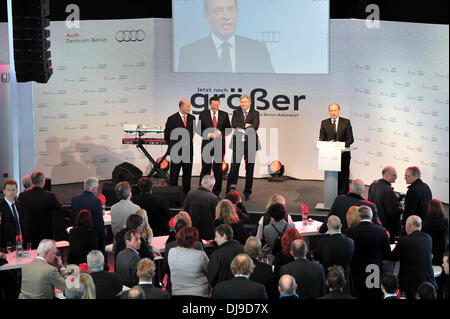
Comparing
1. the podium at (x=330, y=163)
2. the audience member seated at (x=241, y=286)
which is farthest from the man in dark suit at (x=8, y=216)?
the podium at (x=330, y=163)

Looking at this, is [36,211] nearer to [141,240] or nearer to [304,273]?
[141,240]

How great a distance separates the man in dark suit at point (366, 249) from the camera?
689 centimetres

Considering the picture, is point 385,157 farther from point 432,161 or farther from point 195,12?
point 195,12

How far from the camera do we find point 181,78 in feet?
41.4

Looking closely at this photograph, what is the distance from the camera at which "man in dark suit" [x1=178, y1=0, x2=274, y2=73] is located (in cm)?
1207

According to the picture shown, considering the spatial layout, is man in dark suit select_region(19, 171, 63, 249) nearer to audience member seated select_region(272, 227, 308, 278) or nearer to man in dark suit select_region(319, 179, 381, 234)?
audience member seated select_region(272, 227, 308, 278)

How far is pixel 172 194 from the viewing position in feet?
33.4

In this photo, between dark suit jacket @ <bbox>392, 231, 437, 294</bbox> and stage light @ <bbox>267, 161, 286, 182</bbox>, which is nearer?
dark suit jacket @ <bbox>392, 231, 437, 294</bbox>

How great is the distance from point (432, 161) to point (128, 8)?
589cm

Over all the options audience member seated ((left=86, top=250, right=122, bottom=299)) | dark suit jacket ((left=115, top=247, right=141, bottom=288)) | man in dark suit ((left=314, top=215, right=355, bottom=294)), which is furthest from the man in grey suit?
man in dark suit ((left=314, top=215, right=355, bottom=294))

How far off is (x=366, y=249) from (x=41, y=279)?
3.16 m

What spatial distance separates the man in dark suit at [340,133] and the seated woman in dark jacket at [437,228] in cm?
284

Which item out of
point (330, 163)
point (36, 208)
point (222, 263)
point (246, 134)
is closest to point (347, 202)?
point (330, 163)

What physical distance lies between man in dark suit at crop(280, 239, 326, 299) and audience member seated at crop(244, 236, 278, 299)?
0.57ft
